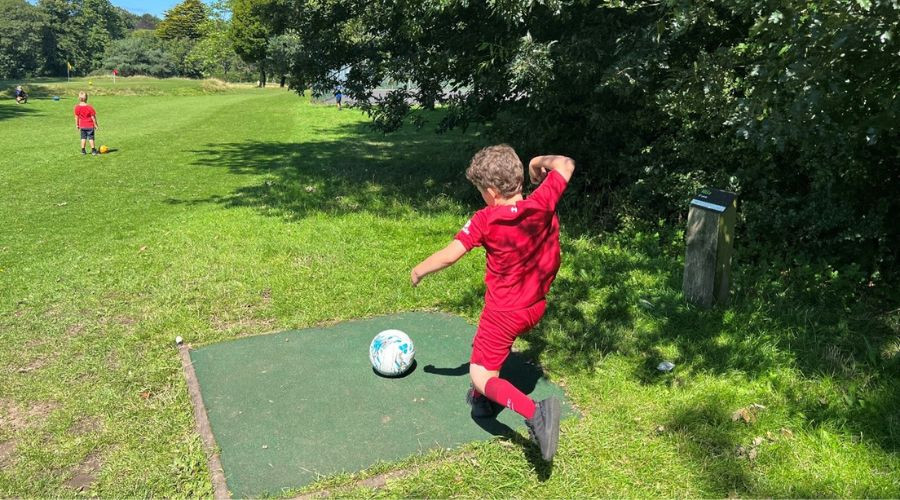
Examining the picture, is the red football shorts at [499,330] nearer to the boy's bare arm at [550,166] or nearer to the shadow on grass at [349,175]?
the boy's bare arm at [550,166]

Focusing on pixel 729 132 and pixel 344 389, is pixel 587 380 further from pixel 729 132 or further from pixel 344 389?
pixel 729 132

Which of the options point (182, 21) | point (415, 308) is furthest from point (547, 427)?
point (182, 21)

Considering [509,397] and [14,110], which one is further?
[14,110]

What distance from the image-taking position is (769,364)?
4.65 meters

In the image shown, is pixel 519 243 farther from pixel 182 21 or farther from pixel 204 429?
pixel 182 21

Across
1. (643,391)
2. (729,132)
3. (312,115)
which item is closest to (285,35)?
(729,132)

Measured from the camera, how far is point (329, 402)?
422 centimetres

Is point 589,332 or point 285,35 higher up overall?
point 285,35

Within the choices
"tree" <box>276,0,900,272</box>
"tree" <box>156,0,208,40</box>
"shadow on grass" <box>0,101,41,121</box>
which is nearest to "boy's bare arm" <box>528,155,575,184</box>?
"tree" <box>276,0,900,272</box>

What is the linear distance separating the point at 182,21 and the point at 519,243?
121 m

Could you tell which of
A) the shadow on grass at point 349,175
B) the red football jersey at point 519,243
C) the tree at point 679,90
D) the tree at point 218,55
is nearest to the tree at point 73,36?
the tree at point 218,55

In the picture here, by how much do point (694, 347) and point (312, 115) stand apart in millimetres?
27421

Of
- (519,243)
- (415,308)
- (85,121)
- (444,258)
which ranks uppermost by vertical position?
(519,243)

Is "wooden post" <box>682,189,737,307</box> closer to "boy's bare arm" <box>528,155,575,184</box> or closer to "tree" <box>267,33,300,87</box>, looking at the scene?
"boy's bare arm" <box>528,155,575,184</box>
